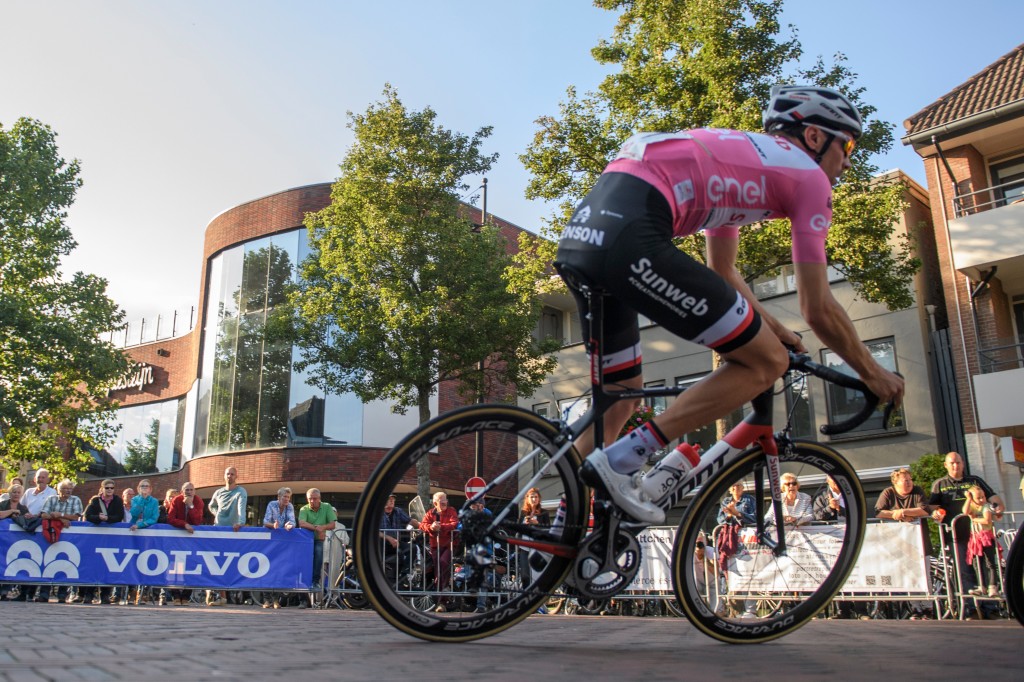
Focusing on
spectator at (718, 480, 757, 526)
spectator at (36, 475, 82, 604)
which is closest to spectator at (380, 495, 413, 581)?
spectator at (718, 480, 757, 526)

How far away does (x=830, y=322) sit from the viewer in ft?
10.6

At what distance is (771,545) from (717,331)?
1334 mm

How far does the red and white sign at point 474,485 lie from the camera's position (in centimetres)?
311

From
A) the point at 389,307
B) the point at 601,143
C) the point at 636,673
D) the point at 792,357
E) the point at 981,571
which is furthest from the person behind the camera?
the point at 389,307

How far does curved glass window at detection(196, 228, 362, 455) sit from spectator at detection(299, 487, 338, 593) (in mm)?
16813

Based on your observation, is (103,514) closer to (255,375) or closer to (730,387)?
(730,387)

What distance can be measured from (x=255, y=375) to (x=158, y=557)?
20.4 metres

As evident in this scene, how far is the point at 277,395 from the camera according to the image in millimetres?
31391

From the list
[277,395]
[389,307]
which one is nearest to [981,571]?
[389,307]

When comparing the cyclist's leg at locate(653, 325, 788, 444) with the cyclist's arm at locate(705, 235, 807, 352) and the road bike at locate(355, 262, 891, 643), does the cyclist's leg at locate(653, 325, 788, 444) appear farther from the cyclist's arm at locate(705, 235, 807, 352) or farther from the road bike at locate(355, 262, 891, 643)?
the cyclist's arm at locate(705, 235, 807, 352)

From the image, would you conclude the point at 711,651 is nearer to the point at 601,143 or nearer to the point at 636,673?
the point at 636,673

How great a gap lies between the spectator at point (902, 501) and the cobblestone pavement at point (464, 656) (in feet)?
24.6

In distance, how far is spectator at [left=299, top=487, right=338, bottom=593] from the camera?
12312 millimetres

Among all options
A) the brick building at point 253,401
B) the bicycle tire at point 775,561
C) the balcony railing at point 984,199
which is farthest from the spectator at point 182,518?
the balcony railing at point 984,199
